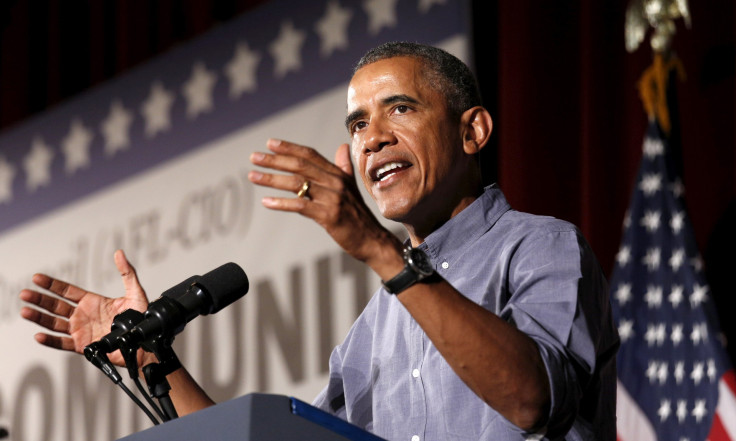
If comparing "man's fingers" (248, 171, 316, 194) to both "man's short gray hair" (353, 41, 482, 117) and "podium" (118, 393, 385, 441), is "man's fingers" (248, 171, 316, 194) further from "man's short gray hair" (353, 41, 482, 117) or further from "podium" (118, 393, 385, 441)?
"man's short gray hair" (353, 41, 482, 117)

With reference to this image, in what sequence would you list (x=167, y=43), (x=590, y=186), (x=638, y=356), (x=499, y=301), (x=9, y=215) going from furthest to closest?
(x=9, y=215) → (x=167, y=43) → (x=590, y=186) → (x=638, y=356) → (x=499, y=301)

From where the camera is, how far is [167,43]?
4.24 m

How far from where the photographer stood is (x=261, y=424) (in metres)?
1.08

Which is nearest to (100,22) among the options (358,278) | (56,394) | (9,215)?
(9,215)

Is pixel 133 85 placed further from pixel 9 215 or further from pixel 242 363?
pixel 242 363

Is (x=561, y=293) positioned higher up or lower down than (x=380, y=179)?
lower down

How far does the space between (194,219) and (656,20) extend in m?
1.81

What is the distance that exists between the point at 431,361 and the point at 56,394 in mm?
2710

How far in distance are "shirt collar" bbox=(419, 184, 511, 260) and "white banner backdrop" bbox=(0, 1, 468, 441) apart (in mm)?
1223

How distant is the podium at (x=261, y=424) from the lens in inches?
42.5

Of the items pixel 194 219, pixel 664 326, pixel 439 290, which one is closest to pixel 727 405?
pixel 664 326

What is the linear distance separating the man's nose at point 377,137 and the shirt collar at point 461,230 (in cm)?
18

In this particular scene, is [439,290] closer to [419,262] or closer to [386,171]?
[419,262]

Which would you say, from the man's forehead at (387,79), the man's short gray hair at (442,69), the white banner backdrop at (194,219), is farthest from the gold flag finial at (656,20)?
the man's forehead at (387,79)
